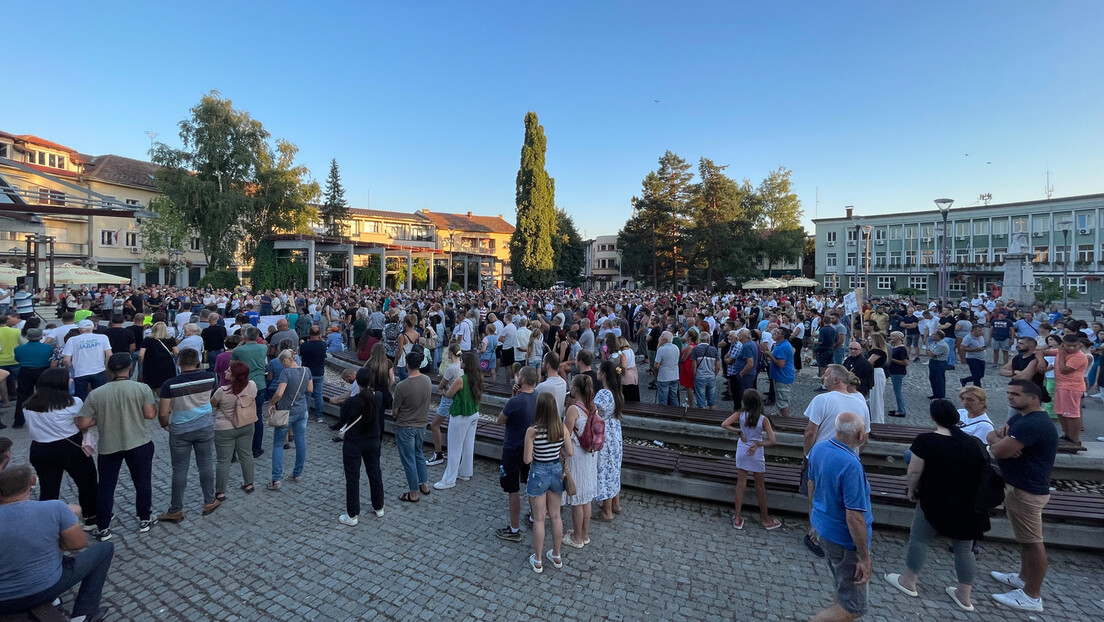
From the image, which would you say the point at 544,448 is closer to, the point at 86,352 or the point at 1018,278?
the point at 86,352

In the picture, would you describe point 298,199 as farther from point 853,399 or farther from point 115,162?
point 853,399

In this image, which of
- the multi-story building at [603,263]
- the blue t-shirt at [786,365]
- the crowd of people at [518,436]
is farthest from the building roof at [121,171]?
the multi-story building at [603,263]

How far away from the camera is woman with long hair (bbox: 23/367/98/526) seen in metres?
4.27

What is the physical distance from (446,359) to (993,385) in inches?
494

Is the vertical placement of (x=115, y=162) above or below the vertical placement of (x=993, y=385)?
above

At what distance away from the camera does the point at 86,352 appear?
7.18 meters

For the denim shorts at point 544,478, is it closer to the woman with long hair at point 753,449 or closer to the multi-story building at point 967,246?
the woman with long hair at point 753,449

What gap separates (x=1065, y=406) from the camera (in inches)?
261

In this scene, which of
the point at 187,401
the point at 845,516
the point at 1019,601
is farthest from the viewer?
the point at 187,401

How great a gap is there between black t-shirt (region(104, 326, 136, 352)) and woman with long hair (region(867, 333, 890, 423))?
467 inches

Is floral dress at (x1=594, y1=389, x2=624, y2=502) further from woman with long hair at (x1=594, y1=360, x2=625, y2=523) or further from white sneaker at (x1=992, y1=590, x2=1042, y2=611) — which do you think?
white sneaker at (x1=992, y1=590, x2=1042, y2=611)

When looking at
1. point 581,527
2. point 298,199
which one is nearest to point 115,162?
point 298,199

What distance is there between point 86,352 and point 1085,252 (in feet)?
211

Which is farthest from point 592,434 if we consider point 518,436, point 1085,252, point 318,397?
point 1085,252
